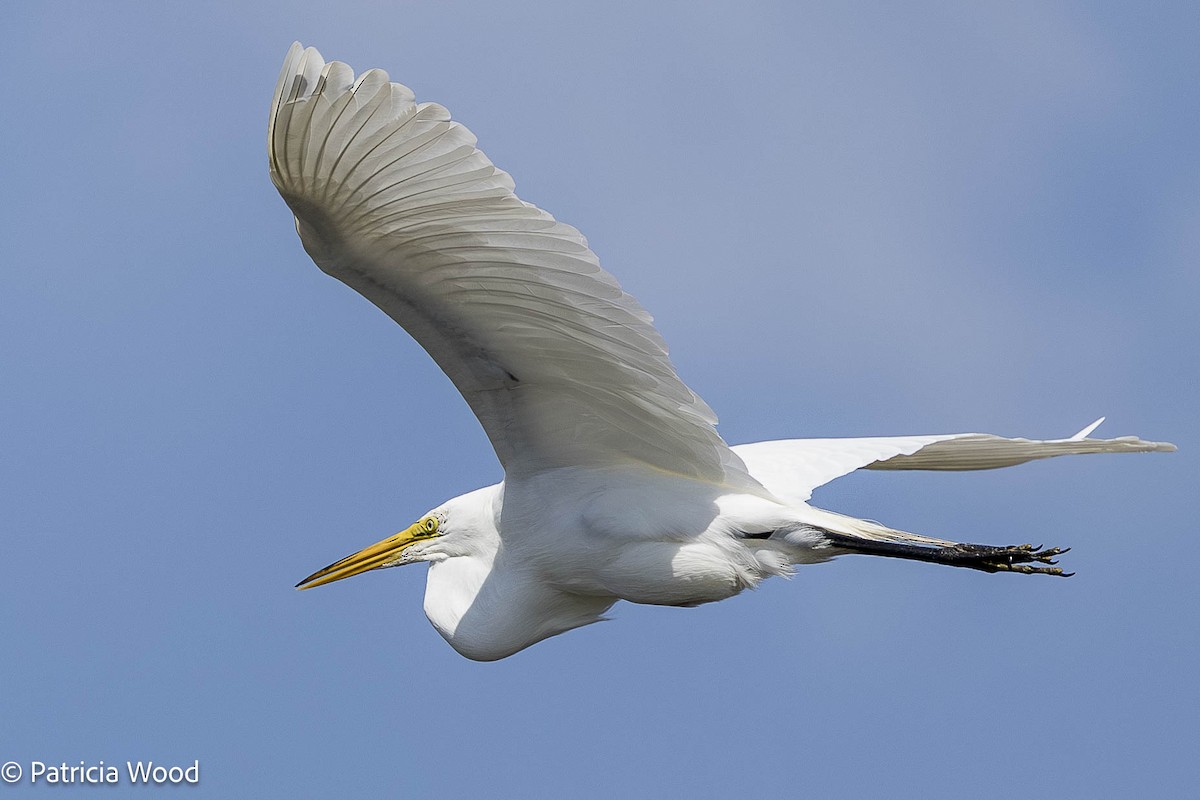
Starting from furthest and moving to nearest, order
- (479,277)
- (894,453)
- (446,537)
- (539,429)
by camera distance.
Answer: (446,537) < (894,453) < (539,429) < (479,277)

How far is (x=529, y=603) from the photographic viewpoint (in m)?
7.93

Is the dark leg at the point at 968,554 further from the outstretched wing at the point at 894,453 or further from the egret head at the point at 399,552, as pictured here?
the egret head at the point at 399,552

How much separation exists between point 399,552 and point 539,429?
1.76 meters

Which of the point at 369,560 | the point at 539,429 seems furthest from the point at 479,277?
the point at 369,560

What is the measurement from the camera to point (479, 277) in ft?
20.5

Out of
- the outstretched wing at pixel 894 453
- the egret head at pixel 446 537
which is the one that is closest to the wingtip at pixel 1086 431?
the outstretched wing at pixel 894 453

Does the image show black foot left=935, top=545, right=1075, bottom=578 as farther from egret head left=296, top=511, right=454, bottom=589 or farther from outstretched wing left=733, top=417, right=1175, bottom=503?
egret head left=296, top=511, right=454, bottom=589

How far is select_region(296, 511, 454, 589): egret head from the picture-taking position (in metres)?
8.44

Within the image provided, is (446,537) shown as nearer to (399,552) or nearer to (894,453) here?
(399,552)

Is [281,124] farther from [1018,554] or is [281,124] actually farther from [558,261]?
[1018,554]

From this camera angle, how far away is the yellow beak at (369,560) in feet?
28.3

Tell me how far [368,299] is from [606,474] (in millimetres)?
1651

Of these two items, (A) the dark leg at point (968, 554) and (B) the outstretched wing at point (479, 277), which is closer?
(B) the outstretched wing at point (479, 277)

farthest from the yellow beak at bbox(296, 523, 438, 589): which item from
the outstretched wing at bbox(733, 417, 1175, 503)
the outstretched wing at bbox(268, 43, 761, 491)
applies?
the outstretched wing at bbox(733, 417, 1175, 503)
